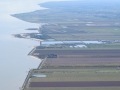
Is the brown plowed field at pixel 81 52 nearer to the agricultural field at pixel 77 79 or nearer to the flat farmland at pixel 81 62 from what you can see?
the flat farmland at pixel 81 62

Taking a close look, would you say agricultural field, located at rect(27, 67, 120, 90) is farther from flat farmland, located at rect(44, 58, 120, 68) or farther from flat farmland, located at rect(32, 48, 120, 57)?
flat farmland, located at rect(32, 48, 120, 57)

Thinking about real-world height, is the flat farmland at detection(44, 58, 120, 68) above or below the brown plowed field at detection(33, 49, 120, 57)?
below

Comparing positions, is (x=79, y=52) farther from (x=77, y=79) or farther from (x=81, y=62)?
(x=77, y=79)

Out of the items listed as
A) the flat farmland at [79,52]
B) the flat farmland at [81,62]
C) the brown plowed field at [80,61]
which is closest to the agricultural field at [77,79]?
the flat farmland at [81,62]

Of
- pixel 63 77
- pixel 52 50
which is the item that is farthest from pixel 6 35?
pixel 63 77

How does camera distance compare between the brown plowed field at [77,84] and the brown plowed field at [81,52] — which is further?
the brown plowed field at [81,52]

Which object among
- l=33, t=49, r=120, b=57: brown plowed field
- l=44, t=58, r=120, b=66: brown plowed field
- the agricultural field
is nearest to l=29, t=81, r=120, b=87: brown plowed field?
the agricultural field

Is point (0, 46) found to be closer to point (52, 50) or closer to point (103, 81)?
point (52, 50)

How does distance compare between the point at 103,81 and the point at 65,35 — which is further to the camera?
the point at 65,35

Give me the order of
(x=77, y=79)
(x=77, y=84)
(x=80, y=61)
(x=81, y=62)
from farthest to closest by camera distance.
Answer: (x=80, y=61)
(x=81, y=62)
(x=77, y=79)
(x=77, y=84)

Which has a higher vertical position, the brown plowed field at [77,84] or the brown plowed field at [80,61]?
the brown plowed field at [80,61]

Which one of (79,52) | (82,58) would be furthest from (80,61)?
(79,52)
